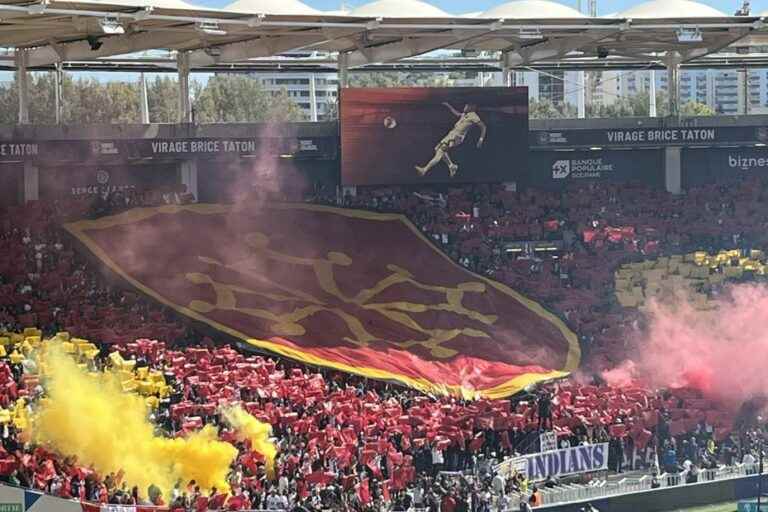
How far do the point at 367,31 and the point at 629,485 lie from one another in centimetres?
1424

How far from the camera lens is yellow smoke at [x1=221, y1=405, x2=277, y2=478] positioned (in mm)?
19641

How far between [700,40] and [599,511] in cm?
1585

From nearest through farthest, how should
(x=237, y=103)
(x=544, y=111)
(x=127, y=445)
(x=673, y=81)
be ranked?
(x=127, y=445)
(x=673, y=81)
(x=544, y=111)
(x=237, y=103)

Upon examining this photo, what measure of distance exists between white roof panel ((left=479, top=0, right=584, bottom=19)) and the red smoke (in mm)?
7390

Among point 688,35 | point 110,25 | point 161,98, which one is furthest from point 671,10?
point 161,98

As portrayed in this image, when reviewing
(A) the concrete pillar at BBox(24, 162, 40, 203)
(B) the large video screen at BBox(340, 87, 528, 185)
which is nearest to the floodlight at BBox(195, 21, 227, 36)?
(B) the large video screen at BBox(340, 87, 528, 185)

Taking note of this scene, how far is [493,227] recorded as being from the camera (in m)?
33.1

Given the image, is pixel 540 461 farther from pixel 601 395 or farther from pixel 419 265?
pixel 419 265

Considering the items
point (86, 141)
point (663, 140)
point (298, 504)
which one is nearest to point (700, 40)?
point (663, 140)

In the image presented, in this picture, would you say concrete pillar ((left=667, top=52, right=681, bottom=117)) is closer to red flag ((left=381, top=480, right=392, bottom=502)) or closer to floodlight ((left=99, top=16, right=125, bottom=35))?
floodlight ((left=99, top=16, right=125, bottom=35))

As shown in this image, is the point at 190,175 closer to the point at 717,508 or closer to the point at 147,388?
the point at 147,388

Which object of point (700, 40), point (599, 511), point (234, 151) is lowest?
point (599, 511)

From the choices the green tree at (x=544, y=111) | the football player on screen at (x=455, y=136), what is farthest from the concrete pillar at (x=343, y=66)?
the green tree at (x=544, y=111)

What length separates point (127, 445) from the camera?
62.2 ft
